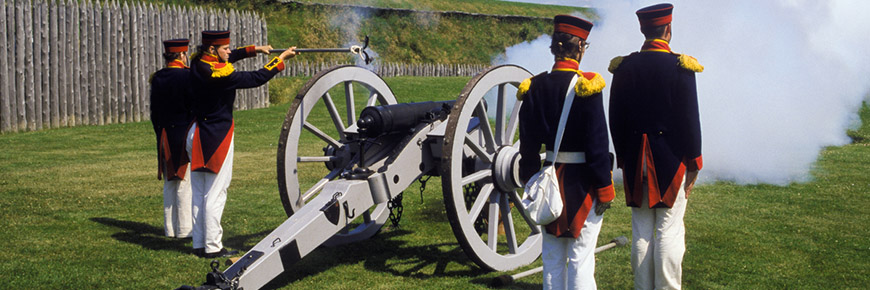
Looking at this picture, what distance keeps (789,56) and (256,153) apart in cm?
743

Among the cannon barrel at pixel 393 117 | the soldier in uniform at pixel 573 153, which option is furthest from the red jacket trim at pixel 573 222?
the cannon barrel at pixel 393 117

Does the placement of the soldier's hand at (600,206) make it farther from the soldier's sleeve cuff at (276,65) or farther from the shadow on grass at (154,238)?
the shadow on grass at (154,238)

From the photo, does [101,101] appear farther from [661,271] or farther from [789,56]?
[661,271]

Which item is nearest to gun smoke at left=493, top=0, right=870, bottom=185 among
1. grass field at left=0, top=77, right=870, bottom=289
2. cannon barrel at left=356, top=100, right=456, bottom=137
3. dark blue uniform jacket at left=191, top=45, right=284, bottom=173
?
grass field at left=0, top=77, right=870, bottom=289

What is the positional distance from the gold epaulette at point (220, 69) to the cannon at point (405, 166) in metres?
0.49

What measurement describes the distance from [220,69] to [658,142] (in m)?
2.90

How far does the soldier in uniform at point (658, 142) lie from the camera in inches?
165

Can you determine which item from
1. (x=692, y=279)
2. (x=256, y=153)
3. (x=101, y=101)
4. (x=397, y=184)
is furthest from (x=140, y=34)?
(x=692, y=279)

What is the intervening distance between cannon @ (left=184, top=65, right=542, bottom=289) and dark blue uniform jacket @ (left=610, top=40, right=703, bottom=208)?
1.08 metres

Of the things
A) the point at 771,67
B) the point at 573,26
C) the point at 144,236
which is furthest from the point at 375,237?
the point at 771,67

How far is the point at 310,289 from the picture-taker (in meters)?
4.92

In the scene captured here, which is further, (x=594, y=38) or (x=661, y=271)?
(x=594, y=38)

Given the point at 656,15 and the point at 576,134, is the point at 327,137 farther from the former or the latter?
the point at 656,15

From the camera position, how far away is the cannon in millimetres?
4758
